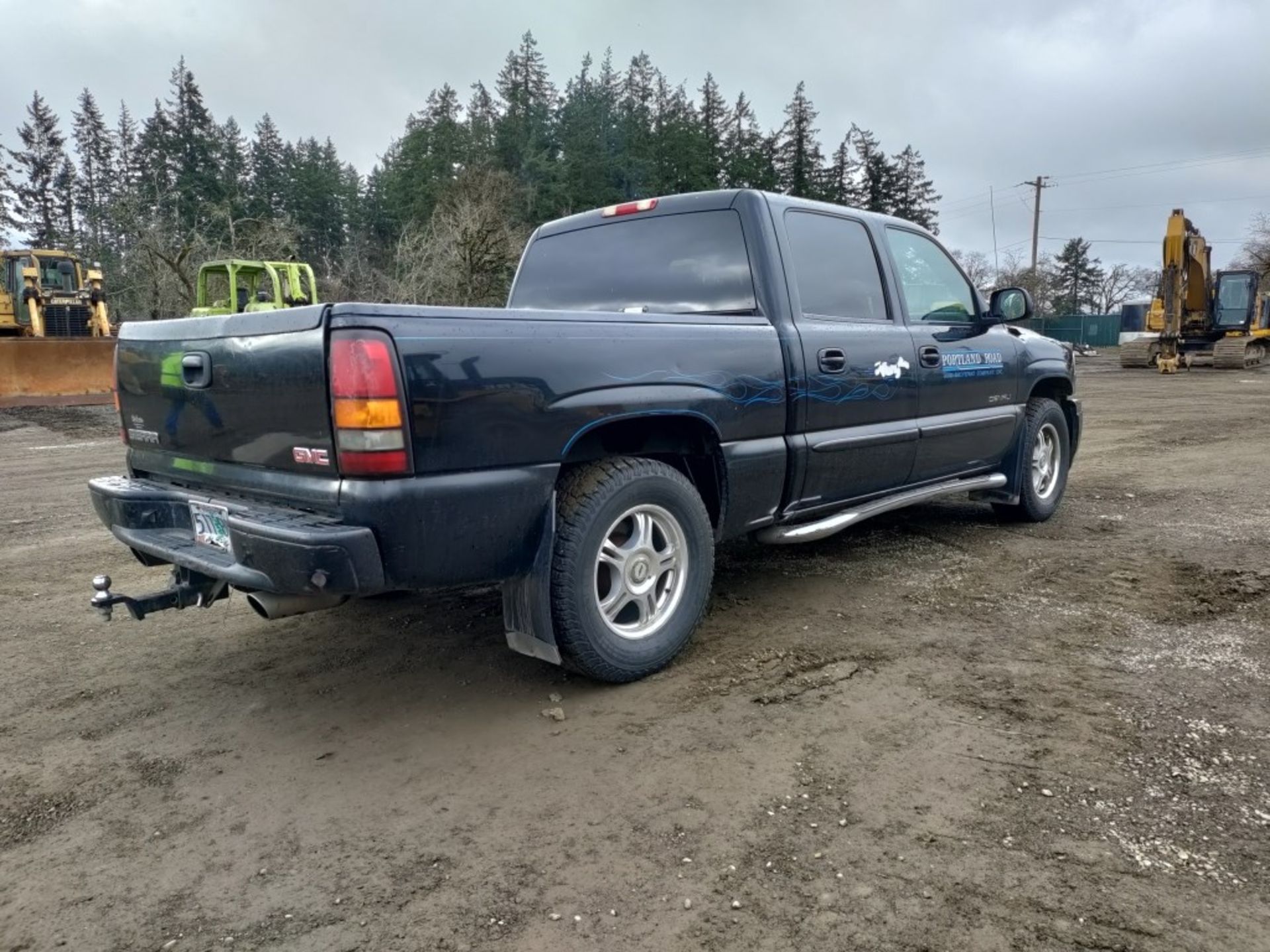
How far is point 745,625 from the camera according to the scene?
3.91m

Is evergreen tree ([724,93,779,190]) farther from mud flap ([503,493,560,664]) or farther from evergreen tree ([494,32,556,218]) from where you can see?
mud flap ([503,493,560,664])

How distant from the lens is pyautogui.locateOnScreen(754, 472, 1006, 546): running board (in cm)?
391

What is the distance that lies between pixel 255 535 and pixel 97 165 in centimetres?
6827

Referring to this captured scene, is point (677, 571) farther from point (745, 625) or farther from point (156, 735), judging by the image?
point (156, 735)

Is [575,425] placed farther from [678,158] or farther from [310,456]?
[678,158]

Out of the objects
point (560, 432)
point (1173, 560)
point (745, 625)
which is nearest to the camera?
point (560, 432)

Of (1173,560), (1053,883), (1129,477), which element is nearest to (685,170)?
(1129,477)

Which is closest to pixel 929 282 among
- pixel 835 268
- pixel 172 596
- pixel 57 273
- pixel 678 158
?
pixel 835 268

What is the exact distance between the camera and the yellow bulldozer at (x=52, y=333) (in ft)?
47.6

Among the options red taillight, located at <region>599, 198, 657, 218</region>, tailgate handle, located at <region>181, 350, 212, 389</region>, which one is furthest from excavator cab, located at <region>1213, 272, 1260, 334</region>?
tailgate handle, located at <region>181, 350, 212, 389</region>

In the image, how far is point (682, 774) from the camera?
2.64 m

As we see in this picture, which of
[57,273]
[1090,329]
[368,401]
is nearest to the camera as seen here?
[368,401]

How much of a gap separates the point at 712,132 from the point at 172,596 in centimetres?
5544

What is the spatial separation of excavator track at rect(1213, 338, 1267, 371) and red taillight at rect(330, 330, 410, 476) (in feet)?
93.2
